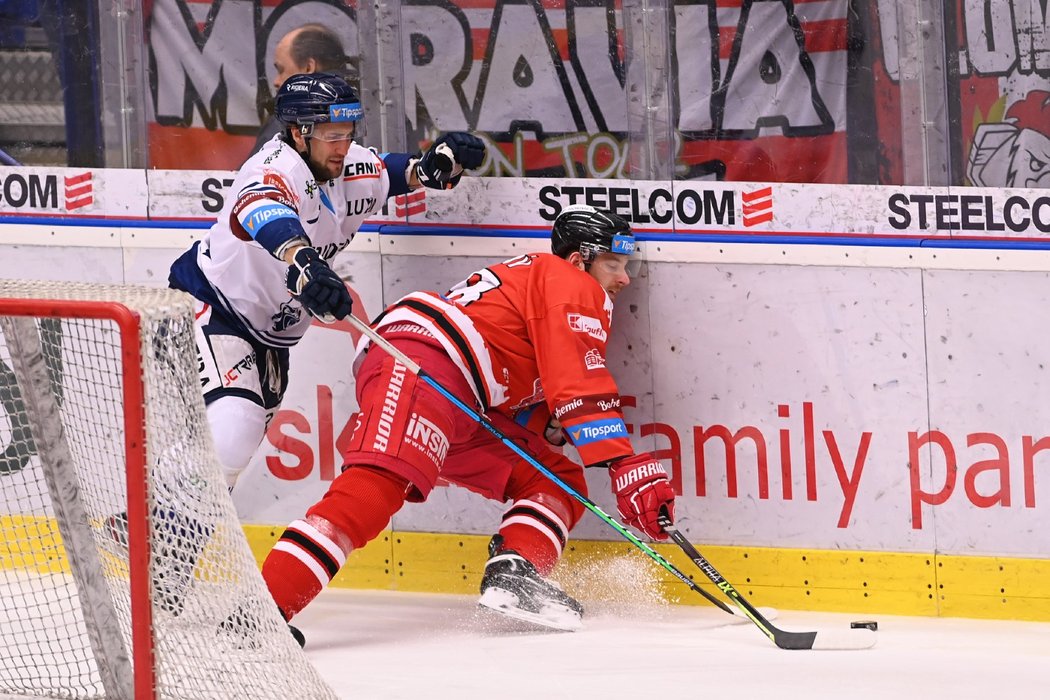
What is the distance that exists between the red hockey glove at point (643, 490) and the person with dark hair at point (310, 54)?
1450 millimetres

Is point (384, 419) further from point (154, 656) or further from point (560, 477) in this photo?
point (154, 656)

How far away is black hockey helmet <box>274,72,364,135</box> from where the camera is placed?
4277mm

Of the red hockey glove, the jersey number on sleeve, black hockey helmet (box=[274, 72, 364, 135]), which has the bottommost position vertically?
the red hockey glove

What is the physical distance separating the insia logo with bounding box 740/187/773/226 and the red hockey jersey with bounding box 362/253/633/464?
446mm

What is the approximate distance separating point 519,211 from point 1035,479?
155 cm

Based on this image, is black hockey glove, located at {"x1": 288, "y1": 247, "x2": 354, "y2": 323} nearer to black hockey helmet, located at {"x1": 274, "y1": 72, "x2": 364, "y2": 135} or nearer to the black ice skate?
black hockey helmet, located at {"x1": 274, "y1": 72, "x2": 364, "y2": 135}

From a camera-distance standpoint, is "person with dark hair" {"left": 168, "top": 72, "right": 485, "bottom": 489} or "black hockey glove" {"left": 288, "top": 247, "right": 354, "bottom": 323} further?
"person with dark hair" {"left": 168, "top": 72, "right": 485, "bottom": 489}

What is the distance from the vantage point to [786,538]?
450cm

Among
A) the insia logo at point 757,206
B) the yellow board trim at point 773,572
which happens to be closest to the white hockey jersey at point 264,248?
the yellow board trim at point 773,572

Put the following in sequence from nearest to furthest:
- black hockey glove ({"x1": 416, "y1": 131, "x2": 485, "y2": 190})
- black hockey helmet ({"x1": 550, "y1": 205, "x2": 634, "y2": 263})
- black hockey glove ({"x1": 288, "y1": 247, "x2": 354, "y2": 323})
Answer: black hockey glove ({"x1": 288, "y1": 247, "x2": 354, "y2": 323}), black hockey helmet ({"x1": 550, "y1": 205, "x2": 634, "y2": 263}), black hockey glove ({"x1": 416, "y1": 131, "x2": 485, "y2": 190})

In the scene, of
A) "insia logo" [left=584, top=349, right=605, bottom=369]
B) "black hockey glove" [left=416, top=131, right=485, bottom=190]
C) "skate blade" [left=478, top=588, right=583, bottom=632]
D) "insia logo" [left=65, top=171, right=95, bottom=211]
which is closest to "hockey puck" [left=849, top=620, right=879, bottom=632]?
"skate blade" [left=478, top=588, right=583, bottom=632]

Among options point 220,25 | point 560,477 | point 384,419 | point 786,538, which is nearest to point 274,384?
point 384,419

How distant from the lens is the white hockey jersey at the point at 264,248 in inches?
169

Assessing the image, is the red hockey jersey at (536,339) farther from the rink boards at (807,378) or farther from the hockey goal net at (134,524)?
the hockey goal net at (134,524)
